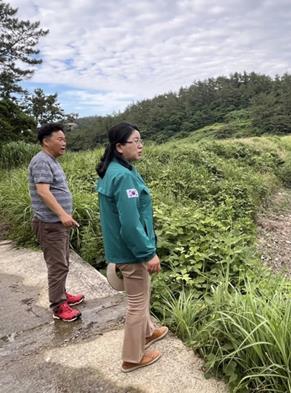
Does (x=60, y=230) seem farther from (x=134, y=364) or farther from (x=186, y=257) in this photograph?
(x=186, y=257)

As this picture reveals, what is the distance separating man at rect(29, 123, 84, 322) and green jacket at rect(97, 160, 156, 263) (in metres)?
0.76

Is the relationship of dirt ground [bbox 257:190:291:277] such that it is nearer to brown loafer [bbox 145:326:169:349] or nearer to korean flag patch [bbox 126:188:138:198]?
brown loafer [bbox 145:326:169:349]

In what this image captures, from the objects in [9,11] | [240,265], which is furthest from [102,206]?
[9,11]

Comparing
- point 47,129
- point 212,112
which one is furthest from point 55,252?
point 212,112

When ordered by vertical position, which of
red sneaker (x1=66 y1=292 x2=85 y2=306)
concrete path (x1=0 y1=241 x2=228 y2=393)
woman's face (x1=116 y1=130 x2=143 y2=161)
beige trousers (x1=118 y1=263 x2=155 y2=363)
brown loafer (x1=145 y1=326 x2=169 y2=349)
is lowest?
concrete path (x1=0 y1=241 x2=228 y2=393)

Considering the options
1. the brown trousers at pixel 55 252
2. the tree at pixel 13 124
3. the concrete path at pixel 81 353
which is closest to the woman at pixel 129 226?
the concrete path at pixel 81 353

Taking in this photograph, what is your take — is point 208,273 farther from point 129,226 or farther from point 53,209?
point 129,226

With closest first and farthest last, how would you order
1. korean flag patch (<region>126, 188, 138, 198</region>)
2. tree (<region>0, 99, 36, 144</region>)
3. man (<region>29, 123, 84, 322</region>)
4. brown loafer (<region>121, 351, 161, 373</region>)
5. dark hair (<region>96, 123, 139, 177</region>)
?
korean flag patch (<region>126, 188, 138, 198</region>) < dark hair (<region>96, 123, 139, 177</region>) < brown loafer (<region>121, 351, 161, 373</region>) < man (<region>29, 123, 84, 322</region>) < tree (<region>0, 99, 36, 144</region>)

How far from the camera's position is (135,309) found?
241 cm

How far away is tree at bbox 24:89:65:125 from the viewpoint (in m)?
27.8

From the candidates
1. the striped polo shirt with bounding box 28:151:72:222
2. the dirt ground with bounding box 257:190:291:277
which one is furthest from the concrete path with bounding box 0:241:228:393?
the dirt ground with bounding box 257:190:291:277

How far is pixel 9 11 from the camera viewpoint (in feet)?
63.7

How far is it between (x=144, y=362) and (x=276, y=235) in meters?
6.57

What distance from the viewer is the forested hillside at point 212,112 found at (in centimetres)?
4309
